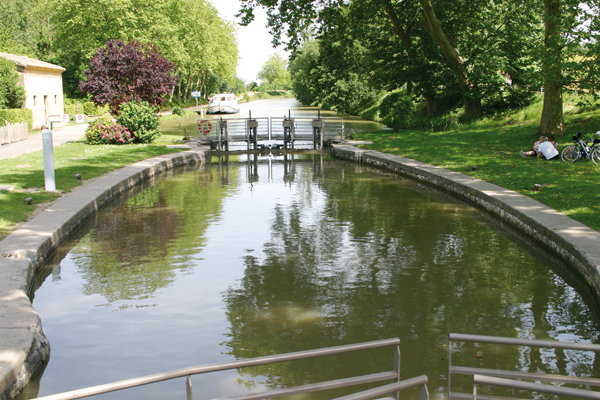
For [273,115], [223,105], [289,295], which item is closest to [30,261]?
[289,295]

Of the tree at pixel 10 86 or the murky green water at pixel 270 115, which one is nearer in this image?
the tree at pixel 10 86

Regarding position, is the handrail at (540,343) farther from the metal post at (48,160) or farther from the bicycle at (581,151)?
the bicycle at (581,151)

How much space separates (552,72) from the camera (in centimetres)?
2012

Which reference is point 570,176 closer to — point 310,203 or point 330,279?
point 310,203

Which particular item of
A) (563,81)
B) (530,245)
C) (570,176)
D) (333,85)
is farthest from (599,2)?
(333,85)

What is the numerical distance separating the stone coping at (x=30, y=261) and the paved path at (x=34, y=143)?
686 cm

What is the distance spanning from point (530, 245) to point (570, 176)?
5.87m

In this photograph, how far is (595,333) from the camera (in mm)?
6809

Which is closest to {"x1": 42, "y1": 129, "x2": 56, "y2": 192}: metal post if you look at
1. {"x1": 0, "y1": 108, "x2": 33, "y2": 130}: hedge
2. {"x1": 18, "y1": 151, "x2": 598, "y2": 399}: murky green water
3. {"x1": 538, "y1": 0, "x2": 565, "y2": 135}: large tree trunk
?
{"x1": 18, "y1": 151, "x2": 598, "y2": 399}: murky green water

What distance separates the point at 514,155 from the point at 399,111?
1242 centimetres

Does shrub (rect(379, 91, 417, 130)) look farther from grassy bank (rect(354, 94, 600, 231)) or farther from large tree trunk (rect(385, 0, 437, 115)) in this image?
large tree trunk (rect(385, 0, 437, 115))

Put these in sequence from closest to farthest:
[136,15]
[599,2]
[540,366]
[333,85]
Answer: [540,366]
[599,2]
[136,15]
[333,85]

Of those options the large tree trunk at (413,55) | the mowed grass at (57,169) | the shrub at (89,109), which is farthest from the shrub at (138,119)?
the shrub at (89,109)

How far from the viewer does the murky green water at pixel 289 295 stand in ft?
19.9
